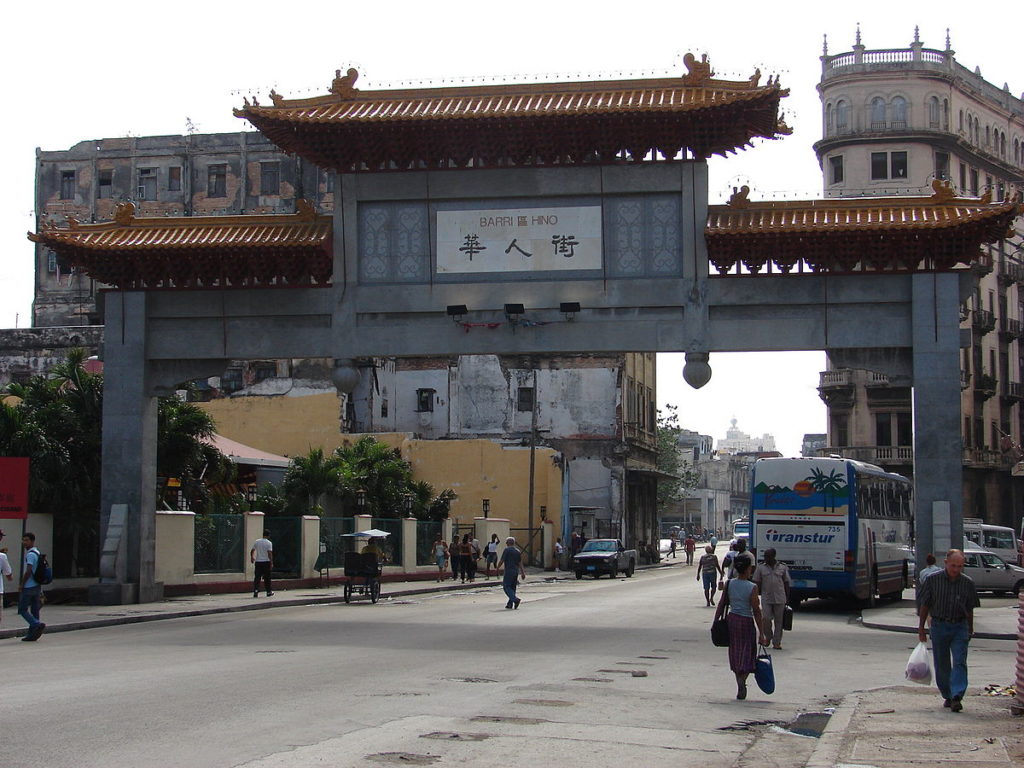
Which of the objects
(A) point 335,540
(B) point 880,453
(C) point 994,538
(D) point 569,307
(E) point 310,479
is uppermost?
(D) point 569,307

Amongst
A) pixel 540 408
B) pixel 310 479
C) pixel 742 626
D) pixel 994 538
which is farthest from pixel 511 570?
pixel 540 408

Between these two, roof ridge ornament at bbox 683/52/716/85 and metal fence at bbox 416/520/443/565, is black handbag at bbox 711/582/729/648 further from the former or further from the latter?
metal fence at bbox 416/520/443/565

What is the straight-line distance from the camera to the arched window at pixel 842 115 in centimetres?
7144

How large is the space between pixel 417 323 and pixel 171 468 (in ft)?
→ 29.8

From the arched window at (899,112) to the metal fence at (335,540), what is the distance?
1624 inches

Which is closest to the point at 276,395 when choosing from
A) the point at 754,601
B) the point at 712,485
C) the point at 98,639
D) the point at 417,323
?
the point at 417,323

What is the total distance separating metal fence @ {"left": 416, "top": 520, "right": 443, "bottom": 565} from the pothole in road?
37.9m

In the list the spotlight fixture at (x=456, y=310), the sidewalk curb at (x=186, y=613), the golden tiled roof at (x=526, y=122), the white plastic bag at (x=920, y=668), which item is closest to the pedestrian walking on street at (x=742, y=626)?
the white plastic bag at (x=920, y=668)

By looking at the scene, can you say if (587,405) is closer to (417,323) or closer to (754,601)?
(417,323)

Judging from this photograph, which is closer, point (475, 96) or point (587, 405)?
point (475, 96)

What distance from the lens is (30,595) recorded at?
2094cm

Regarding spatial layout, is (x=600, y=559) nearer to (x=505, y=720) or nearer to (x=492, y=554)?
(x=492, y=554)

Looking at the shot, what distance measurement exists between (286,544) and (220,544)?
4.52 metres

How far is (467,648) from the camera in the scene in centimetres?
1978
